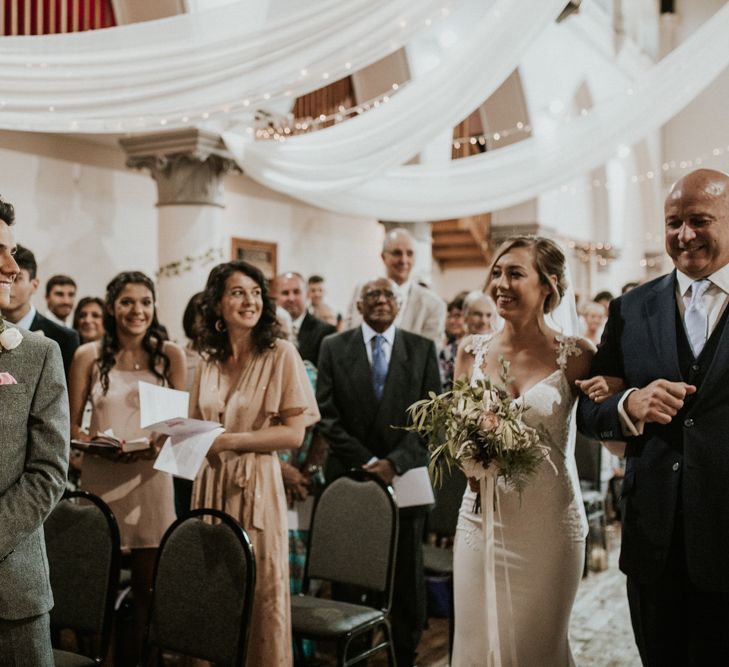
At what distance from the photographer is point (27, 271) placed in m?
3.75

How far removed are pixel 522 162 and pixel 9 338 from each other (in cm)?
390

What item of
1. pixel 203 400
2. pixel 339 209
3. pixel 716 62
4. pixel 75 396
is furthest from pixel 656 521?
pixel 339 209

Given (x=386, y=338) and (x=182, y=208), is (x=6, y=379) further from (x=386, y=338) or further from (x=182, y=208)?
(x=182, y=208)

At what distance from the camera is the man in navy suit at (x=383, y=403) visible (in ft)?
12.8

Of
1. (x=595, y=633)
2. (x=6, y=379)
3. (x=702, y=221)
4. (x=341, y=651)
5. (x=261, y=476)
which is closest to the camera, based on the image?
(x=6, y=379)

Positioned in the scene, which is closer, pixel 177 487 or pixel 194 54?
pixel 194 54

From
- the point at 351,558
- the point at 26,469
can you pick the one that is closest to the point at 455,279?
the point at 351,558

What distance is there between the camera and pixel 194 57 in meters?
3.61

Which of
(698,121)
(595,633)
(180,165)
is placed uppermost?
(698,121)

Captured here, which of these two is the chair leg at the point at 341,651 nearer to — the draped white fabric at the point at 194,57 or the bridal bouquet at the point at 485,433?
the bridal bouquet at the point at 485,433

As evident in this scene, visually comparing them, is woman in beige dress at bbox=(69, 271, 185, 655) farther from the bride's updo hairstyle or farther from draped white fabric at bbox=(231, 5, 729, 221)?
draped white fabric at bbox=(231, 5, 729, 221)

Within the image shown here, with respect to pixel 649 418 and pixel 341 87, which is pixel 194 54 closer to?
pixel 649 418

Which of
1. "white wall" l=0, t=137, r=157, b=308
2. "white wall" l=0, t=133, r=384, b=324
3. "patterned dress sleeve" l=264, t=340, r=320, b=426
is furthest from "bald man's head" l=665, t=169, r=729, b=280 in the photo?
"white wall" l=0, t=137, r=157, b=308

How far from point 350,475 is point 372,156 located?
6.61ft
